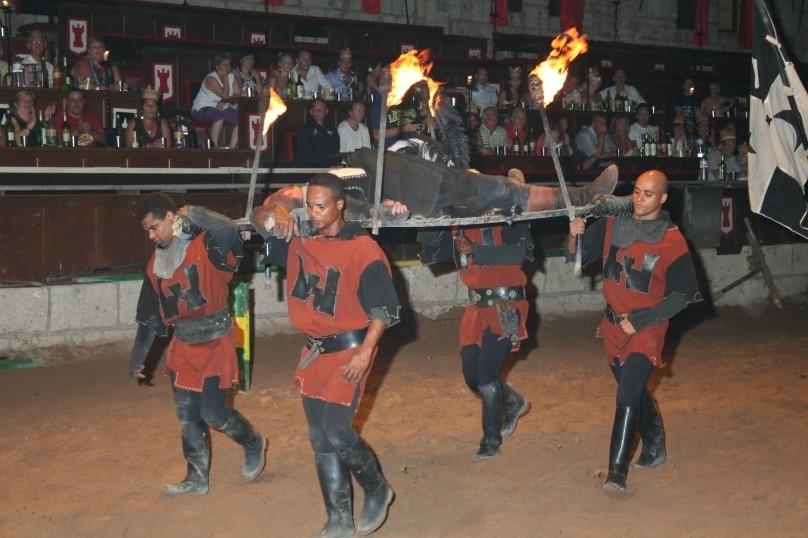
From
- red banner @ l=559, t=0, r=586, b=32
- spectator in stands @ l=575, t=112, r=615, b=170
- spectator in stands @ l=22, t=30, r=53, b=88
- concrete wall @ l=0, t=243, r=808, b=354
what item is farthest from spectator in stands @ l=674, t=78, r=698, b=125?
spectator in stands @ l=22, t=30, r=53, b=88

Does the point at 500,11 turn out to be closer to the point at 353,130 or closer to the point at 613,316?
the point at 353,130

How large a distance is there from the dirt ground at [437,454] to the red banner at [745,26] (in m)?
13.3

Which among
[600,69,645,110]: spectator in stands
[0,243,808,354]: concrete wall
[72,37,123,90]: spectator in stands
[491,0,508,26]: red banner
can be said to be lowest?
[0,243,808,354]: concrete wall

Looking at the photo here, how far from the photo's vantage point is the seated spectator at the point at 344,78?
1312 cm

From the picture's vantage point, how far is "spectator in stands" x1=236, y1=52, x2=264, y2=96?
1210cm

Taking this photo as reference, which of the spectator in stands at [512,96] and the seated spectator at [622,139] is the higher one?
the spectator in stands at [512,96]

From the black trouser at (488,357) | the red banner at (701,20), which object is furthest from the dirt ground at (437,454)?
the red banner at (701,20)

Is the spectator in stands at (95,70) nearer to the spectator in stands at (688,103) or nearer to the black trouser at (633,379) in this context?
the black trouser at (633,379)

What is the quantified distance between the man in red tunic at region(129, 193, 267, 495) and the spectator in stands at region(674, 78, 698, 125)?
12129 mm

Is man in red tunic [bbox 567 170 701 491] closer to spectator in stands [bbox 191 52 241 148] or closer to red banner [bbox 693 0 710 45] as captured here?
spectator in stands [bbox 191 52 241 148]

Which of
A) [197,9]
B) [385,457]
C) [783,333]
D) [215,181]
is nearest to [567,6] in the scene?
[197,9]

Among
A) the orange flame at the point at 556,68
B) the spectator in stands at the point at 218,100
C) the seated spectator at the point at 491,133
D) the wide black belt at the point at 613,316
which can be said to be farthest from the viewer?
the seated spectator at the point at 491,133

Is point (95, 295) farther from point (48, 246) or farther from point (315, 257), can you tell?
point (315, 257)

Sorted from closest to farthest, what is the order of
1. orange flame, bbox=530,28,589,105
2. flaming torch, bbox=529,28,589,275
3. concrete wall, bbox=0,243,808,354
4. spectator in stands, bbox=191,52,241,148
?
flaming torch, bbox=529,28,589,275 < orange flame, bbox=530,28,589,105 < concrete wall, bbox=0,243,808,354 < spectator in stands, bbox=191,52,241,148
